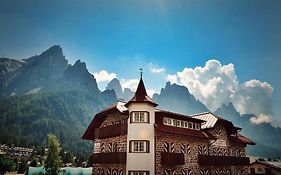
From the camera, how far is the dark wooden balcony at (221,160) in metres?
31.0

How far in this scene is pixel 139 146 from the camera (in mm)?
26219

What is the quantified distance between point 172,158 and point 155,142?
238 centimetres

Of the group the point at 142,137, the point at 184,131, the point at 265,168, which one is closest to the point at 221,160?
the point at 184,131

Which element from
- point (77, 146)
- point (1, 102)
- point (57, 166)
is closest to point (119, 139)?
point (57, 166)

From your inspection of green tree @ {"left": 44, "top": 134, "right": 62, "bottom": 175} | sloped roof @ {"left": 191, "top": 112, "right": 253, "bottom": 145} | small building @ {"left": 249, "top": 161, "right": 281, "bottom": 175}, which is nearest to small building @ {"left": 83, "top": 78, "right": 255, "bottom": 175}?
sloped roof @ {"left": 191, "top": 112, "right": 253, "bottom": 145}

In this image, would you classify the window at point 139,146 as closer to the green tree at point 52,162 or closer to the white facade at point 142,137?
the white facade at point 142,137

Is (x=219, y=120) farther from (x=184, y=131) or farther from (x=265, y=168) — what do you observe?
(x=265, y=168)

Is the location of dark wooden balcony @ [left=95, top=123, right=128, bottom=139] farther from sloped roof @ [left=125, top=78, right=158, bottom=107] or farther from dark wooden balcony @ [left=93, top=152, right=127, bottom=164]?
sloped roof @ [left=125, top=78, right=158, bottom=107]

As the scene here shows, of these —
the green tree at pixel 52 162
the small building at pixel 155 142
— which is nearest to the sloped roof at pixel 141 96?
the small building at pixel 155 142

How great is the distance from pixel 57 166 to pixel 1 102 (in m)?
162

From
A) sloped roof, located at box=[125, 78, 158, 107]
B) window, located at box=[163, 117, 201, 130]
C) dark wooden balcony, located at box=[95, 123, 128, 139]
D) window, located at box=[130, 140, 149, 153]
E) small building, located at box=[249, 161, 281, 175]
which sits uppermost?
sloped roof, located at box=[125, 78, 158, 107]

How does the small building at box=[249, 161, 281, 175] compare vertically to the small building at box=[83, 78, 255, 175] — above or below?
below

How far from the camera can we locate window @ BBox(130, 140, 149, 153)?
26061 mm

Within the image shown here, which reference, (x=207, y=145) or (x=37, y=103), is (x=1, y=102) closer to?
(x=37, y=103)
